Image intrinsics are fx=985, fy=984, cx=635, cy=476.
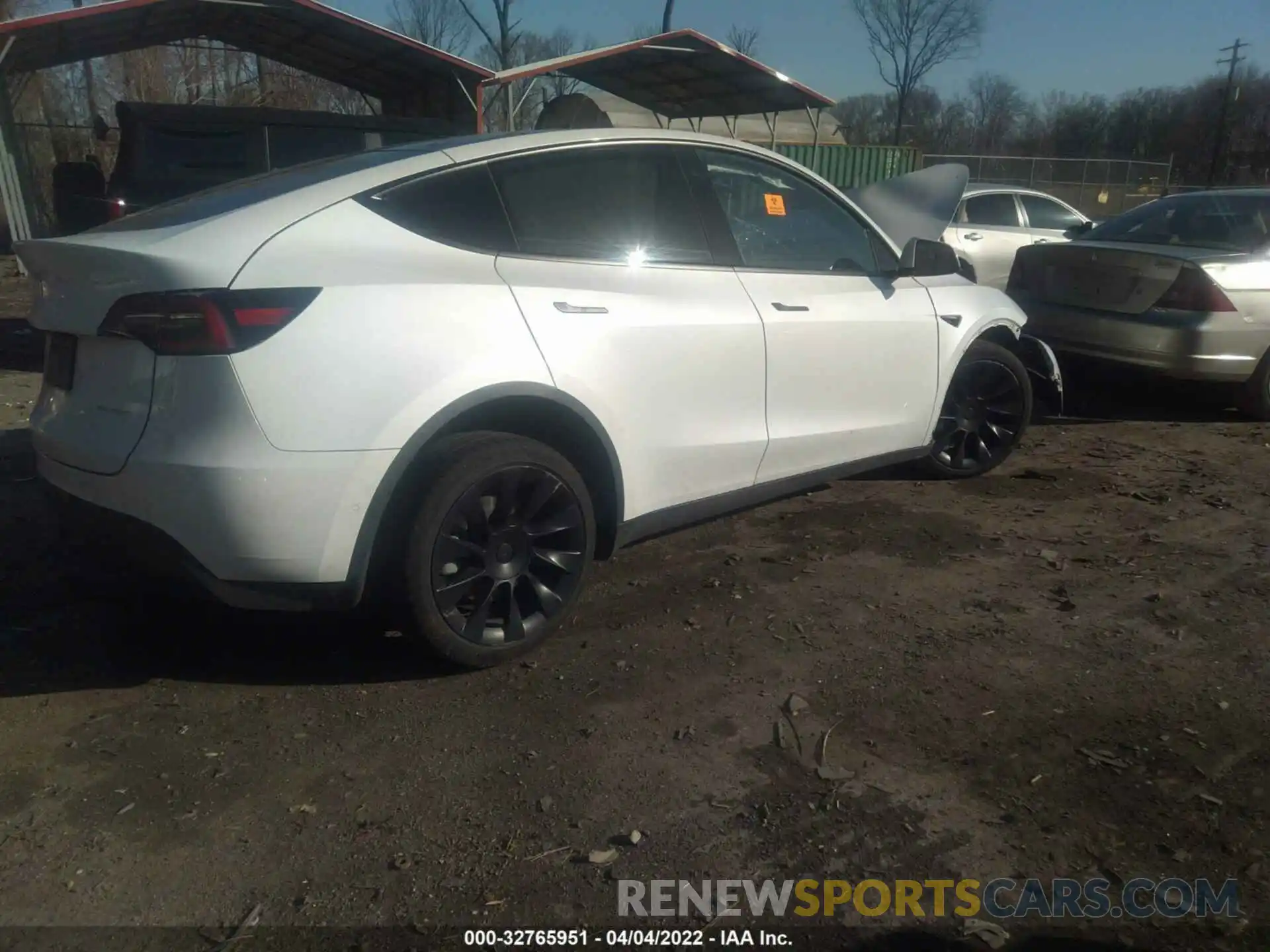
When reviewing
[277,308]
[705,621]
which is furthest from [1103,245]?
[277,308]

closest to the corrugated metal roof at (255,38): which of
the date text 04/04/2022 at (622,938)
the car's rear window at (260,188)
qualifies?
the car's rear window at (260,188)

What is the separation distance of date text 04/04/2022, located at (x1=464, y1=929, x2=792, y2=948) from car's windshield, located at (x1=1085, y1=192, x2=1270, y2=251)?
634 centimetres

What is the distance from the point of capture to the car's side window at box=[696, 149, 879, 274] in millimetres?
4004

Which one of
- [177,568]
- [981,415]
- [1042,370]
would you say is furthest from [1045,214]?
[177,568]

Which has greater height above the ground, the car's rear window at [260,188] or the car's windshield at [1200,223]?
the car's rear window at [260,188]

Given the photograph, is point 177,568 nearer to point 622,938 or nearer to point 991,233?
point 622,938

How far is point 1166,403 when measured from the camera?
7.48 metres

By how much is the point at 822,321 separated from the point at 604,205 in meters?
1.09

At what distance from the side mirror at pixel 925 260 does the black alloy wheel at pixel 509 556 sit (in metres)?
2.21

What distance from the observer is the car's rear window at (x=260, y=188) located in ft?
9.92

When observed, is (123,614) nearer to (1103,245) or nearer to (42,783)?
(42,783)

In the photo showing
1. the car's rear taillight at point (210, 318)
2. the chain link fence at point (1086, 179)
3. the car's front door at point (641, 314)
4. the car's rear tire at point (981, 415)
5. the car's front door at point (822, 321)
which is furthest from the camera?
the chain link fence at point (1086, 179)

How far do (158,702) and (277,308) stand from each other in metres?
1.34

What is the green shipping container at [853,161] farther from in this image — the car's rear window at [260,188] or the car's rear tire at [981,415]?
the car's rear window at [260,188]
